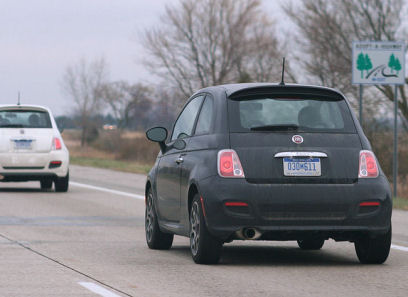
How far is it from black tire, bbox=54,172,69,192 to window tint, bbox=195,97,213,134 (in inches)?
455

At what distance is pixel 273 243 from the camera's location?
11922mm

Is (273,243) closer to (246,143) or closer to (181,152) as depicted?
(181,152)

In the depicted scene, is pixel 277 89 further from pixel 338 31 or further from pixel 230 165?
pixel 338 31

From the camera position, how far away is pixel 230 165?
29.8ft

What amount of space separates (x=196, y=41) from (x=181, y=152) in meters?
42.7

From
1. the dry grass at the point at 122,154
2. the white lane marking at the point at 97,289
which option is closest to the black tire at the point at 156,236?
the white lane marking at the point at 97,289

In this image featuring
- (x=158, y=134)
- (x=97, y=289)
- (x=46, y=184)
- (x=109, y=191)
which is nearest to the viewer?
(x=97, y=289)

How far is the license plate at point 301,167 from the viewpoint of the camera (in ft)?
29.8

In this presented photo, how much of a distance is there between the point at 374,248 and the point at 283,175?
47.2 inches

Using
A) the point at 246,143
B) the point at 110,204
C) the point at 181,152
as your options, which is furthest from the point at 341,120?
the point at 110,204

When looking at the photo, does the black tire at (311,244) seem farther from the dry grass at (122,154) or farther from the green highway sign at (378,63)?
the dry grass at (122,154)

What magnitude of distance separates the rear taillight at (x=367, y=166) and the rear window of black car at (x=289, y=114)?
283 millimetres

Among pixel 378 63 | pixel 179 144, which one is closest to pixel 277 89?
pixel 179 144

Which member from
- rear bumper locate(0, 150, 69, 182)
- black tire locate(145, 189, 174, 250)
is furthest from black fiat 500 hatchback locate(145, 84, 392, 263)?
rear bumper locate(0, 150, 69, 182)
